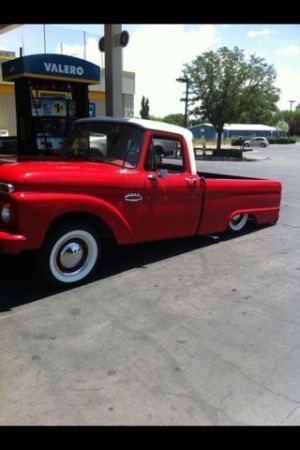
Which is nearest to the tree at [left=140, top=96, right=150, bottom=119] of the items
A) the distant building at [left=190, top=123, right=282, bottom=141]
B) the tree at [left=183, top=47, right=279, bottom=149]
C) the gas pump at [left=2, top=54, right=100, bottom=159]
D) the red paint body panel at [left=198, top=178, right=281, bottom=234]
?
the distant building at [left=190, top=123, right=282, bottom=141]

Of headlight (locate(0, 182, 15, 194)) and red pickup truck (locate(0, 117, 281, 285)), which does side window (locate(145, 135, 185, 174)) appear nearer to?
red pickup truck (locate(0, 117, 281, 285))

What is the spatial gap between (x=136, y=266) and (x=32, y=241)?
1.56m

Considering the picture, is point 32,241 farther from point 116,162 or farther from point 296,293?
point 296,293

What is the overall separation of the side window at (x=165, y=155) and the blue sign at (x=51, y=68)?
4895mm

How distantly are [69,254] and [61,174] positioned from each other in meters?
0.85

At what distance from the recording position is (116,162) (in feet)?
17.4

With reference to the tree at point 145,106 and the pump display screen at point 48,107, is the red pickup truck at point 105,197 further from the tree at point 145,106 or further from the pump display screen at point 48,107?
the tree at point 145,106

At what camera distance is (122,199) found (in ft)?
16.4

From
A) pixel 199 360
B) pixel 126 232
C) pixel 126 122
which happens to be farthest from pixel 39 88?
pixel 199 360

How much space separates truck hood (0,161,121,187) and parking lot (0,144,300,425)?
3.65 ft

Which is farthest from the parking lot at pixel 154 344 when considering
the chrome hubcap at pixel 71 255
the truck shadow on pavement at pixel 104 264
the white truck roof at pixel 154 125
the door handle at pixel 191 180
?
the white truck roof at pixel 154 125

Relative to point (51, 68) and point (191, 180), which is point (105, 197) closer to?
point (191, 180)

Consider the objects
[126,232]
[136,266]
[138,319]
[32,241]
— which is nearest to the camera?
[138,319]
